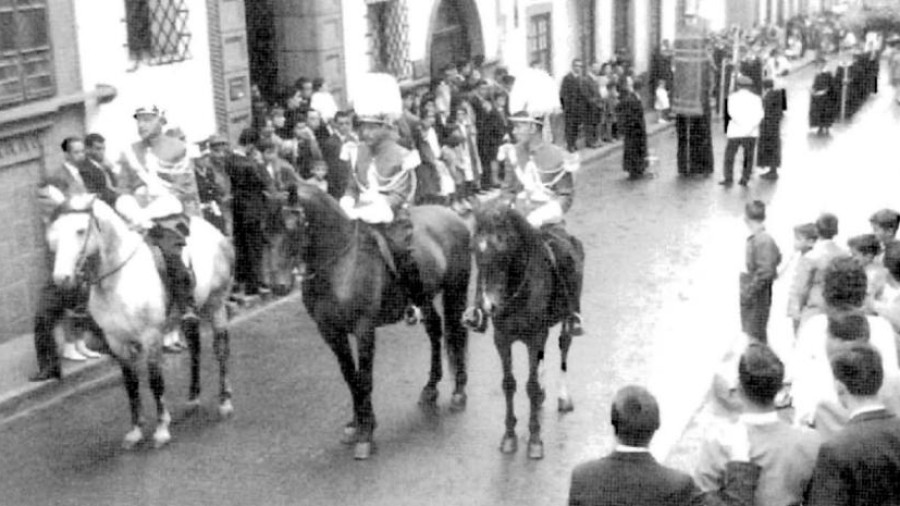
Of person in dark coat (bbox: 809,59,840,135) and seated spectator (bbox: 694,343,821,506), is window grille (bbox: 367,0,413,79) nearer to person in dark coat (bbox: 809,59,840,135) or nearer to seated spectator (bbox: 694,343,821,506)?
person in dark coat (bbox: 809,59,840,135)

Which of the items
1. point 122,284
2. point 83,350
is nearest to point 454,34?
point 83,350

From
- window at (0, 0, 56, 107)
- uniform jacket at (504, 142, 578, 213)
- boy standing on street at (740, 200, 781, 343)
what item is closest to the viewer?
uniform jacket at (504, 142, 578, 213)

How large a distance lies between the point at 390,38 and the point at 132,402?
1230cm

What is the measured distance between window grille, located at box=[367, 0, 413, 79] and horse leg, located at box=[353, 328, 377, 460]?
11.6 meters

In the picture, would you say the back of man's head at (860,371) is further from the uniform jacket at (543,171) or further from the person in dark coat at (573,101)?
the person in dark coat at (573,101)

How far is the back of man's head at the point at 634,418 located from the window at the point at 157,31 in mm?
11386

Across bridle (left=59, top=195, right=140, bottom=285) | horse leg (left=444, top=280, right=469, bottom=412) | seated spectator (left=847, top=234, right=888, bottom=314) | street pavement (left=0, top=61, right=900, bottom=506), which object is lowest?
street pavement (left=0, top=61, right=900, bottom=506)

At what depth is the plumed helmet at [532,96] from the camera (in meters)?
9.92

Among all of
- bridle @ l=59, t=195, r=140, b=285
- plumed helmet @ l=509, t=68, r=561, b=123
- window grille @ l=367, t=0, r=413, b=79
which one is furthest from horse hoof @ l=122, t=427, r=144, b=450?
window grille @ l=367, t=0, r=413, b=79

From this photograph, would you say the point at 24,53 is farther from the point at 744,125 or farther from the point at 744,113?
the point at 744,125

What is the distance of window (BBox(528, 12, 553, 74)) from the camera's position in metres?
26.7

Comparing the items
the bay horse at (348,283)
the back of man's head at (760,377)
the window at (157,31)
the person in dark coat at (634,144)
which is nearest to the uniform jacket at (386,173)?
the bay horse at (348,283)

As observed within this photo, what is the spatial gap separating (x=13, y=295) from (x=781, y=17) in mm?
40534

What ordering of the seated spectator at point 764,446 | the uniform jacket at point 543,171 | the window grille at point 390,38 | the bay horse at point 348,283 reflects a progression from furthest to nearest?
1. the window grille at point 390,38
2. the uniform jacket at point 543,171
3. the bay horse at point 348,283
4. the seated spectator at point 764,446
